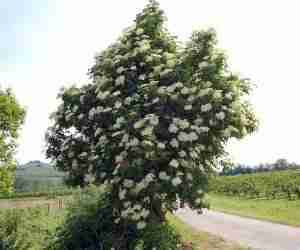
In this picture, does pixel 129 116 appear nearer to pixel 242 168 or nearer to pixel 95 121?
pixel 95 121

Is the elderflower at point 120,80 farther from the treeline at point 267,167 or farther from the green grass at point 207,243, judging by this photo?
the treeline at point 267,167

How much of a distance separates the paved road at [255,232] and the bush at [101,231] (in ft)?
18.9

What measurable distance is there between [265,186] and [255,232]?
29207 millimetres

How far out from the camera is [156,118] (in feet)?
36.7

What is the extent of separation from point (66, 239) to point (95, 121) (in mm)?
3569

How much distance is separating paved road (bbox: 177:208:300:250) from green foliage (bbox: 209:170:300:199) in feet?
51.6

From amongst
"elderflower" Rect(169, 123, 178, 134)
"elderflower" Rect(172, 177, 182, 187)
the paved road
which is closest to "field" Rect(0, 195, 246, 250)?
the paved road

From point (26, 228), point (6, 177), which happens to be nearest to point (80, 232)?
point (26, 228)

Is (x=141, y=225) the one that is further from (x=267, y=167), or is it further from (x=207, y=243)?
(x=267, y=167)

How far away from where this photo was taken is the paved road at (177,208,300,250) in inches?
715

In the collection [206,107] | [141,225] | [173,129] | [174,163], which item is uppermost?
[206,107]

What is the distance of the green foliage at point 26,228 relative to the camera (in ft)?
50.3

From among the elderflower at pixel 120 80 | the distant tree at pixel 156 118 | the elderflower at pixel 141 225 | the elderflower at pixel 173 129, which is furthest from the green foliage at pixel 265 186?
the elderflower at pixel 173 129

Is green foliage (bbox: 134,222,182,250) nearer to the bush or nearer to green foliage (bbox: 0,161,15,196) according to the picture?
the bush
